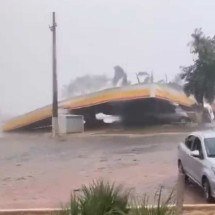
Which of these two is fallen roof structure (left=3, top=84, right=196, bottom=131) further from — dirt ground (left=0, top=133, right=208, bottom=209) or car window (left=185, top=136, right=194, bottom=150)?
car window (left=185, top=136, right=194, bottom=150)

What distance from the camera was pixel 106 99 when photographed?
87.5ft

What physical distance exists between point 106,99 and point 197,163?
1618 cm

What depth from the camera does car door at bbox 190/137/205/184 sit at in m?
10.4

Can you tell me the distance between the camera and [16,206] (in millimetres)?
10391

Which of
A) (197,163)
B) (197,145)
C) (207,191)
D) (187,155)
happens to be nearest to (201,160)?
(197,163)

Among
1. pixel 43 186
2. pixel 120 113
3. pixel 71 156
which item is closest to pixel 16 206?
pixel 43 186

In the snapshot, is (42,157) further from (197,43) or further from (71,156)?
(197,43)

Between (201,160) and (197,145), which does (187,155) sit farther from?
(201,160)

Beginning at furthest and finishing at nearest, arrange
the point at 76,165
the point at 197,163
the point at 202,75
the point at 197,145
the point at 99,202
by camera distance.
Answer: the point at 202,75 < the point at 76,165 < the point at 197,145 < the point at 197,163 < the point at 99,202


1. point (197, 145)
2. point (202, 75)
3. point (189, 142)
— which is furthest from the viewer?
point (202, 75)

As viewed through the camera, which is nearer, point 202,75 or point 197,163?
point 197,163

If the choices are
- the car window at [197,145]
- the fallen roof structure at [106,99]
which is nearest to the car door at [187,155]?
the car window at [197,145]

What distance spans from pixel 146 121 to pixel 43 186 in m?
12.5

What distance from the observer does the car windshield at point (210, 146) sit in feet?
34.7
